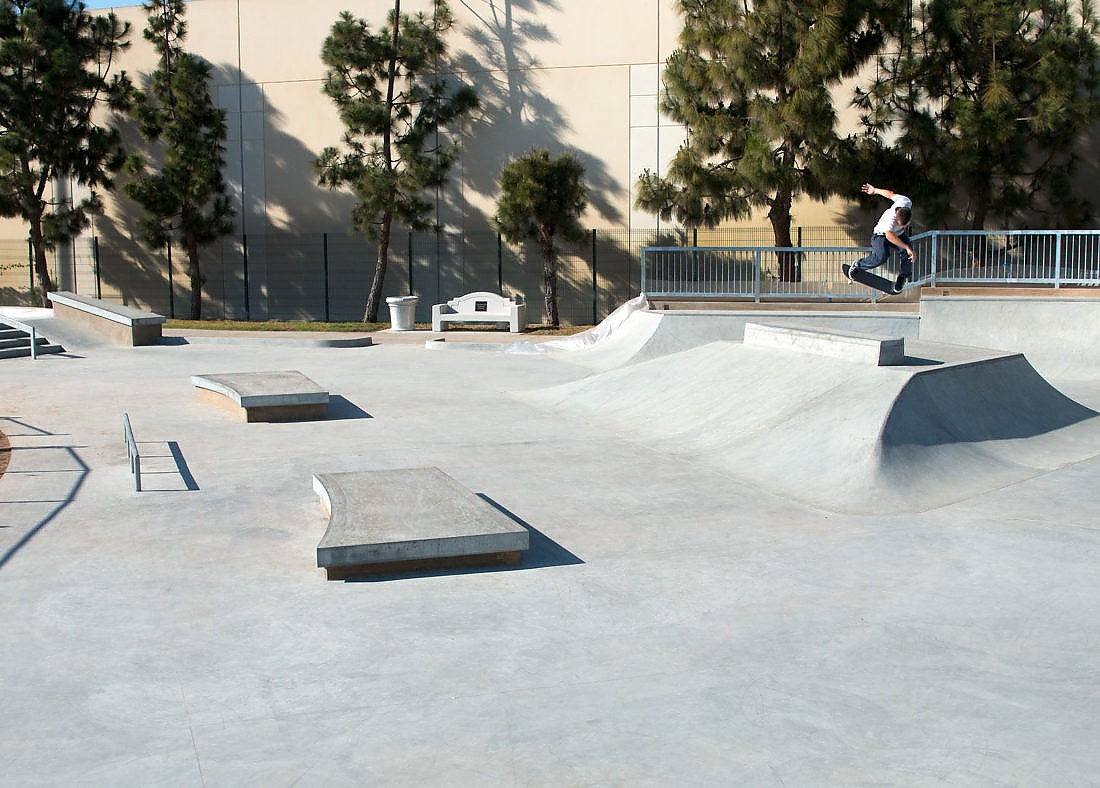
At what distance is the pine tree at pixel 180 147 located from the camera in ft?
Answer: 94.3

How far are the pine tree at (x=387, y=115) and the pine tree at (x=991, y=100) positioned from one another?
1110 centimetres

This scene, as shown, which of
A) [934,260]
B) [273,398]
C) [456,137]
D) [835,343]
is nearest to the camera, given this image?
[835,343]

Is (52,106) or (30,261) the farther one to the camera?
(30,261)

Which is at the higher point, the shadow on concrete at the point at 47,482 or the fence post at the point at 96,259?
the fence post at the point at 96,259

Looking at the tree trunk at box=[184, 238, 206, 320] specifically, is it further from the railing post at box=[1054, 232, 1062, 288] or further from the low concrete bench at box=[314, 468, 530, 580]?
the low concrete bench at box=[314, 468, 530, 580]

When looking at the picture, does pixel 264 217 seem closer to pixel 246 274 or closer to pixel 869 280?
pixel 246 274

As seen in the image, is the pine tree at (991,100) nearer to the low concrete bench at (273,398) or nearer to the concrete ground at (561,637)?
the concrete ground at (561,637)

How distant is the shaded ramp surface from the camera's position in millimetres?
8359

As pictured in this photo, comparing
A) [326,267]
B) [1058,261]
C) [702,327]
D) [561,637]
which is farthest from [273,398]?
[326,267]

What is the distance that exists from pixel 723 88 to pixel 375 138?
10789 millimetres

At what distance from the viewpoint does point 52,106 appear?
2928 centimetres

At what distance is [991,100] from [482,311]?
12.2 metres

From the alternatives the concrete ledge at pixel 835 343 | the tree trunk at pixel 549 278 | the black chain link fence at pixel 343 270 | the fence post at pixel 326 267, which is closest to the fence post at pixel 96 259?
the black chain link fence at pixel 343 270

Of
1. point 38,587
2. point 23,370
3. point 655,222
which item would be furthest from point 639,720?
point 655,222
